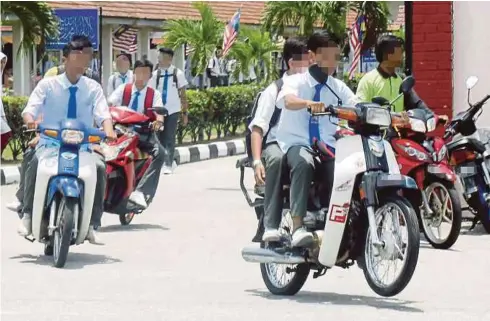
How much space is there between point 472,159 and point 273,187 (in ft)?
13.2

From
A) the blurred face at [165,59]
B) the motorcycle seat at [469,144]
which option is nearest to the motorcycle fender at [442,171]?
the motorcycle seat at [469,144]

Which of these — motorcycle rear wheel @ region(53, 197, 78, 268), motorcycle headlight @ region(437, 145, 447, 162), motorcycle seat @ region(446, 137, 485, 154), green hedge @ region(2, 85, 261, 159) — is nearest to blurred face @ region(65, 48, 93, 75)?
motorcycle rear wheel @ region(53, 197, 78, 268)

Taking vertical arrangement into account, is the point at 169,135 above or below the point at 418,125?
below

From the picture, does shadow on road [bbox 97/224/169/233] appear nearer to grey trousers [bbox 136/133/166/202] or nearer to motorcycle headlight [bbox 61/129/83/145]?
grey trousers [bbox 136/133/166/202]

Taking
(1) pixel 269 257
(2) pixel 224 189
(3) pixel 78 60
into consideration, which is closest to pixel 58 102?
(3) pixel 78 60

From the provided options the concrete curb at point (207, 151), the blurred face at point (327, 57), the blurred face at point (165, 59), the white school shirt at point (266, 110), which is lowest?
the concrete curb at point (207, 151)

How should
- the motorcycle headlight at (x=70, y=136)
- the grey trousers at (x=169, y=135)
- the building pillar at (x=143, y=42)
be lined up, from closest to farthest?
the motorcycle headlight at (x=70, y=136), the grey trousers at (x=169, y=135), the building pillar at (x=143, y=42)

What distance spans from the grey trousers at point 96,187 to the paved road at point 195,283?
13.9 inches

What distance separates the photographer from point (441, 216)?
36.0 feet

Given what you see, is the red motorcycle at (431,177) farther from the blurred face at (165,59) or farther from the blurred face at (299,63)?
the blurred face at (165,59)

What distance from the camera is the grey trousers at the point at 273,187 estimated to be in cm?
812

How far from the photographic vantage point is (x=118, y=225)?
1284 centimetres

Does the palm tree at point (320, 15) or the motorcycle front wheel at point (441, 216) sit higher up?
the palm tree at point (320, 15)

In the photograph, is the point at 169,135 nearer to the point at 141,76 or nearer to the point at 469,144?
the point at 141,76
